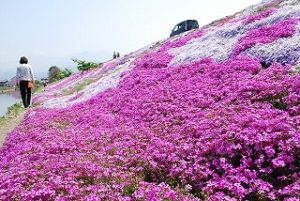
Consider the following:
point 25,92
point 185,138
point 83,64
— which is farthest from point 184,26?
point 185,138

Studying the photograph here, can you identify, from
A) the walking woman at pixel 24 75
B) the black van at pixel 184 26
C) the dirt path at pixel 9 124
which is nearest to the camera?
the dirt path at pixel 9 124

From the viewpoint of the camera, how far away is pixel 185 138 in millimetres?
13789

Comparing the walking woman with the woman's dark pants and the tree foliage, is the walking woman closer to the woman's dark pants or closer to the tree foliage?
the woman's dark pants

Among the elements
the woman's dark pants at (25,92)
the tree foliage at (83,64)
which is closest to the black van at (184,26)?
the tree foliage at (83,64)

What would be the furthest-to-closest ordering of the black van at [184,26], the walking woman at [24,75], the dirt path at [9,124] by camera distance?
1. the black van at [184,26]
2. the walking woman at [24,75]
3. the dirt path at [9,124]

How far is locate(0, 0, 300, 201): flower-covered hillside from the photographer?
1051 centimetres

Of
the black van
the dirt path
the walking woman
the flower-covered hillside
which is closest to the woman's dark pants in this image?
the walking woman

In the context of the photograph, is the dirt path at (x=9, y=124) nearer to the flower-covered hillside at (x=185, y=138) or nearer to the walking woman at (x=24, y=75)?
the walking woman at (x=24, y=75)

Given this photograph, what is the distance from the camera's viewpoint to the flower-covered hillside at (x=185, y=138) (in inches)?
414

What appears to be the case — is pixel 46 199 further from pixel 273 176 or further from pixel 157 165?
pixel 273 176

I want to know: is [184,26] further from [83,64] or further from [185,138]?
[185,138]

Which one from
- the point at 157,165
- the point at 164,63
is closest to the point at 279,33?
the point at 164,63

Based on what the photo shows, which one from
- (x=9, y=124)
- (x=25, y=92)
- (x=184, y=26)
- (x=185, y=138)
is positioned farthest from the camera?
(x=184, y=26)

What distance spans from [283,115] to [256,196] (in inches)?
157
